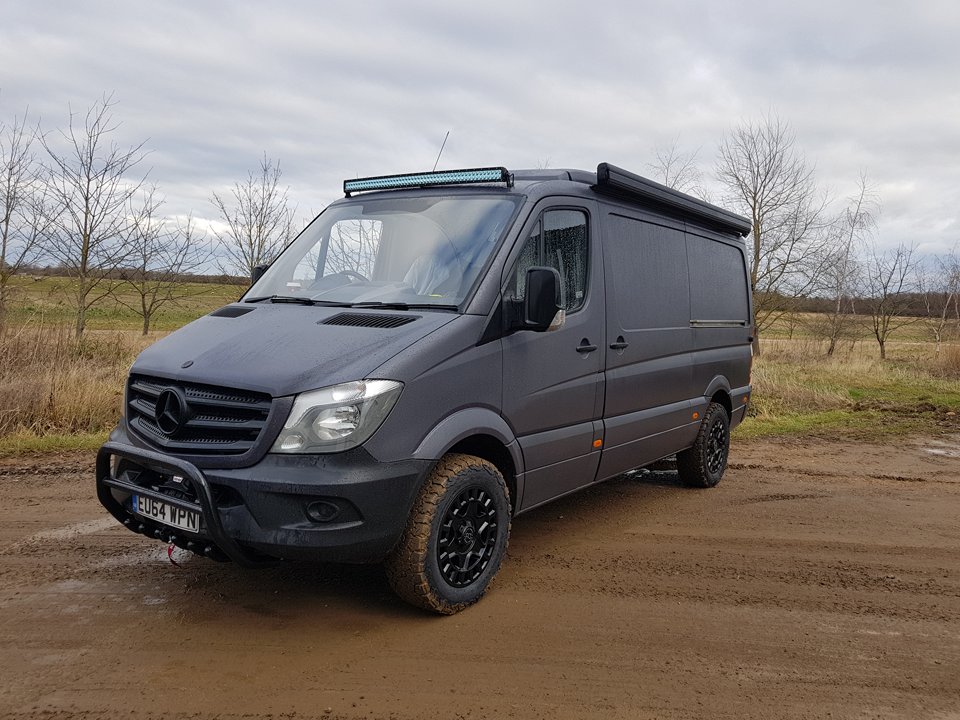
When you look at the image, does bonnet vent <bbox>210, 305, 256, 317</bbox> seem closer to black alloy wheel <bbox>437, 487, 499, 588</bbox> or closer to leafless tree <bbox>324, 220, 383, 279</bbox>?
leafless tree <bbox>324, 220, 383, 279</bbox>

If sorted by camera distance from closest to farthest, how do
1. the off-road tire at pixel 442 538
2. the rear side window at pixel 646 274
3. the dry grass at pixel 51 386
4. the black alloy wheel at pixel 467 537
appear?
1. the off-road tire at pixel 442 538
2. the black alloy wheel at pixel 467 537
3. the rear side window at pixel 646 274
4. the dry grass at pixel 51 386

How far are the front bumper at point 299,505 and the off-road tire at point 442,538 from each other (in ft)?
0.44

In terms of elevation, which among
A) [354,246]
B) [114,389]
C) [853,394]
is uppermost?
[354,246]

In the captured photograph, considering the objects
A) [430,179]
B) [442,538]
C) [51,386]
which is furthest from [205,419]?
[51,386]

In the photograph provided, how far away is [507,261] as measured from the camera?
404 centimetres

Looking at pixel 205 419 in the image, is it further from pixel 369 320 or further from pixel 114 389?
pixel 114 389

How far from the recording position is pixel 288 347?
358 centimetres

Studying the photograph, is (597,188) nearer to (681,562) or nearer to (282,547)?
(681,562)

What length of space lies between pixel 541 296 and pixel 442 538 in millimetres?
1319

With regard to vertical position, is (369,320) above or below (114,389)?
above

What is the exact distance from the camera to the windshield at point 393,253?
408cm

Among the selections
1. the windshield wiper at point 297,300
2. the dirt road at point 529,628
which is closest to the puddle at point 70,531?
the dirt road at point 529,628

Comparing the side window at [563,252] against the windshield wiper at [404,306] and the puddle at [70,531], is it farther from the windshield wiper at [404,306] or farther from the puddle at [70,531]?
the puddle at [70,531]

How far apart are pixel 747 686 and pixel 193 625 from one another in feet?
8.33
